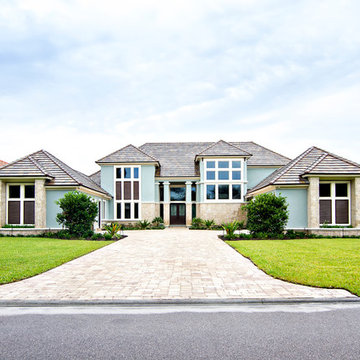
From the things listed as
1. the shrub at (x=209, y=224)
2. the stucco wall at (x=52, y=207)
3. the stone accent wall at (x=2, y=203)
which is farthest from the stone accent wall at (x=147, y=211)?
the stone accent wall at (x=2, y=203)

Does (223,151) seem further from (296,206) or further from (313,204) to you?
(313,204)

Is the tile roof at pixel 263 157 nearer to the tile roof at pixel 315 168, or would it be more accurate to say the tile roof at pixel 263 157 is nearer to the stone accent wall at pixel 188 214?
the stone accent wall at pixel 188 214

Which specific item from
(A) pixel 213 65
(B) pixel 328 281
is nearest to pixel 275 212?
(A) pixel 213 65

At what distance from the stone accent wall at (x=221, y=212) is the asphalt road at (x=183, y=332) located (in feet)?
70.9

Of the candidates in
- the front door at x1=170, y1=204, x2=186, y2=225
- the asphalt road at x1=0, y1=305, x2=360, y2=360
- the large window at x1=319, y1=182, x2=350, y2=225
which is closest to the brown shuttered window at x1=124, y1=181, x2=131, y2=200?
the front door at x1=170, y1=204, x2=186, y2=225

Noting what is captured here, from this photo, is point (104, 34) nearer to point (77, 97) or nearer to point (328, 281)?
point (77, 97)

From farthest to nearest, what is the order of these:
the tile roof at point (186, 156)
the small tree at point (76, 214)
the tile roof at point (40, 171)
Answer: the tile roof at point (186, 156) < the tile roof at point (40, 171) < the small tree at point (76, 214)

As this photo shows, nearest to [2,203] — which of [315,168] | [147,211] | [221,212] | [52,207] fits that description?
[52,207]

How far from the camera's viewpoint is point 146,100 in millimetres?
18719

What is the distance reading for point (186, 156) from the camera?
31734 millimetres

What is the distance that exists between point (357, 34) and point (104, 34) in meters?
9.87

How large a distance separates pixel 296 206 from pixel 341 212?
295cm

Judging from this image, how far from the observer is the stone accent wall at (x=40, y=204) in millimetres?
18859

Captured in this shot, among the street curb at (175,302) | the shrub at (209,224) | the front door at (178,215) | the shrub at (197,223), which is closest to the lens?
the street curb at (175,302)
